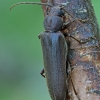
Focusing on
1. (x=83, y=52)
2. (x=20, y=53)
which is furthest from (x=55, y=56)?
(x=20, y=53)

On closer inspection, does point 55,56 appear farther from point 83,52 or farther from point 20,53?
point 20,53

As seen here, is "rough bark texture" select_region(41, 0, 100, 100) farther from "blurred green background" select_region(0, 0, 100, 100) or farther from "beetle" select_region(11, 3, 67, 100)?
"blurred green background" select_region(0, 0, 100, 100)

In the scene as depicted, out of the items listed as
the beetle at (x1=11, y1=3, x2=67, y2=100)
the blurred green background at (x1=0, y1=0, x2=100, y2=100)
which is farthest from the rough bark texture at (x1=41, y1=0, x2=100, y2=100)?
the blurred green background at (x1=0, y1=0, x2=100, y2=100)

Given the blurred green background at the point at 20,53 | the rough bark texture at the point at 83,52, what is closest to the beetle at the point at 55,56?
the rough bark texture at the point at 83,52

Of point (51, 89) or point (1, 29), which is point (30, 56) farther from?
point (51, 89)

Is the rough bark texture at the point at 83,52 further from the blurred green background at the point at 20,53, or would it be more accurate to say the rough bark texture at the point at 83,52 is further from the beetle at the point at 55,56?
the blurred green background at the point at 20,53
